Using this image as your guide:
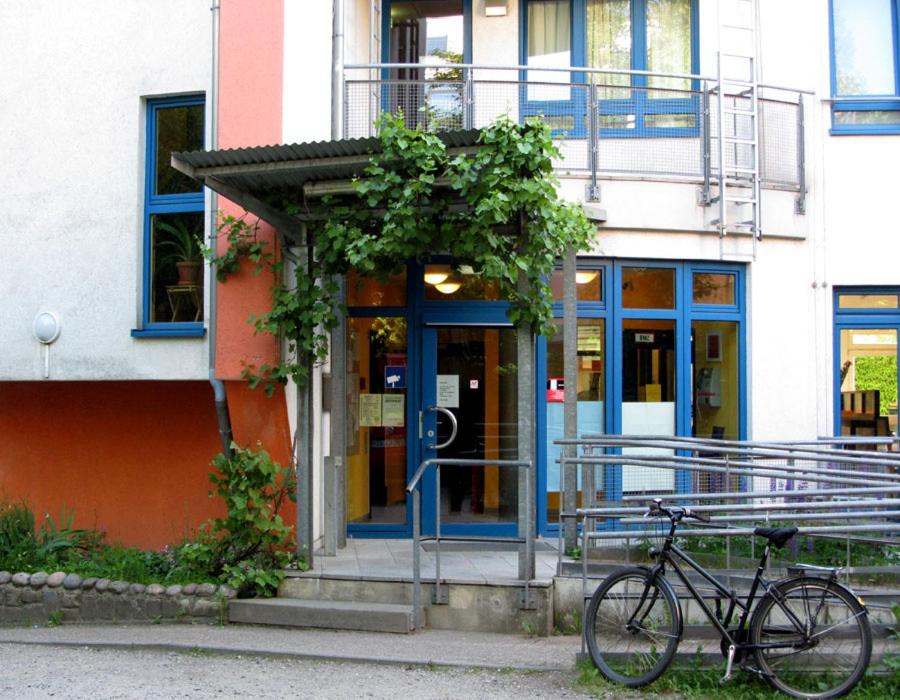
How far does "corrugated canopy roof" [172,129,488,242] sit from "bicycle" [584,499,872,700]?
3.26 metres

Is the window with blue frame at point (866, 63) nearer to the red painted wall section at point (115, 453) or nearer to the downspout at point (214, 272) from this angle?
the downspout at point (214, 272)

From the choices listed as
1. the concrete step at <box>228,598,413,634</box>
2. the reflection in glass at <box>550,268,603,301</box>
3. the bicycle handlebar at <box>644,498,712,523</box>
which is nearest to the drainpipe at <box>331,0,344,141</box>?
the reflection in glass at <box>550,268,603,301</box>

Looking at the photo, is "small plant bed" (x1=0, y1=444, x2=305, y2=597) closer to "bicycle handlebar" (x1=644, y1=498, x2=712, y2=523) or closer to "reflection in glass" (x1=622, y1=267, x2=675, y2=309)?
"bicycle handlebar" (x1=644, y1=498, x2=712, y2=523)

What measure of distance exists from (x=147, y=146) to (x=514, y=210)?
3711 mm

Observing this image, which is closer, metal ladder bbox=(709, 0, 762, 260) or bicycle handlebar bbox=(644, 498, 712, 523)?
bicycle handlebar bbox=(644, 498, 712, 523)

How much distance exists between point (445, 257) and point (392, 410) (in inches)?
62.2

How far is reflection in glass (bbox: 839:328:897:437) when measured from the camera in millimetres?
9953

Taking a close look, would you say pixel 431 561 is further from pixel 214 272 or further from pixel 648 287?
pixel 648 287

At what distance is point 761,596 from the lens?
5.97m

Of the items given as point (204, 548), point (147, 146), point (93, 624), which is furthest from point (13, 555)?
point (147, 146)

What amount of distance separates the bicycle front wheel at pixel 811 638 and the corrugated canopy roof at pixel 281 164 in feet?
12.2

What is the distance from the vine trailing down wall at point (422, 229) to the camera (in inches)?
275

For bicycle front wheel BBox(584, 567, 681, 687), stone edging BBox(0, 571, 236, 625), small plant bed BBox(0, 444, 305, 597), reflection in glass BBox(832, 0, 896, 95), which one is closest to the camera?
bicycle front wheel BBox(584, 567, 681, 687)

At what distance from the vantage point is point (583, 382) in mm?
9664
